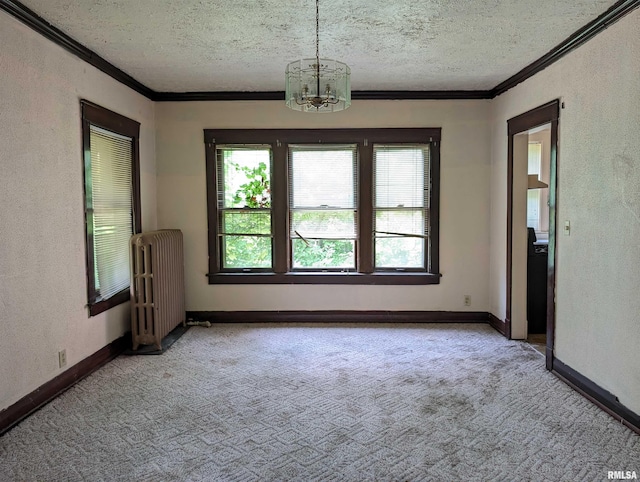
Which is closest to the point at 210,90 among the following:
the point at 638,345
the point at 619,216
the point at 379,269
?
the point at 379,269

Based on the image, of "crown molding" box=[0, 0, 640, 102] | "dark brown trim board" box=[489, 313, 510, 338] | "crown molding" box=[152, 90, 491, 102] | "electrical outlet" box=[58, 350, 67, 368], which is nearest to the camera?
"crown molding" box=[0, 0, 640, 102]

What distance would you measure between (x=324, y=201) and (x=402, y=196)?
0.90 m

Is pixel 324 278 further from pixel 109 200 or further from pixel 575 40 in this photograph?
pixel 575 40

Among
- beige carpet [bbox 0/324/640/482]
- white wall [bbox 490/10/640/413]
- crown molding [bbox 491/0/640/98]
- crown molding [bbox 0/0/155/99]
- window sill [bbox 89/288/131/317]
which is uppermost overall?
crown molding [bbox 0/0/155/99]

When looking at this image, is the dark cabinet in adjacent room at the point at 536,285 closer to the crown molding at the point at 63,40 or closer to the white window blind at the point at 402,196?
the white window blind at the point at 402,196

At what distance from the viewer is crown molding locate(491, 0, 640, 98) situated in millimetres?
2840

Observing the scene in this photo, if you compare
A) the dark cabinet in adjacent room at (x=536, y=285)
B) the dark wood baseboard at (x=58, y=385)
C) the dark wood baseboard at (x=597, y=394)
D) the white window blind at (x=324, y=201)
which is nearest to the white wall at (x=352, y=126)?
the white window blind at (x=324, y=201)

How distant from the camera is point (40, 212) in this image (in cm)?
317

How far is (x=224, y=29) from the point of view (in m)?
3.31

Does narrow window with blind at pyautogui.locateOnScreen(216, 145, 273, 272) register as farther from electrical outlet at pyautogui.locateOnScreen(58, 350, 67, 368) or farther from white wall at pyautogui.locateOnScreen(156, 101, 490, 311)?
electrical outlet at pyautogui.locateOnScreen(58, 350, 67, 368)

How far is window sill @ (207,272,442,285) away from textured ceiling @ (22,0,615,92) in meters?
2.14

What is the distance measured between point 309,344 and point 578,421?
238cm

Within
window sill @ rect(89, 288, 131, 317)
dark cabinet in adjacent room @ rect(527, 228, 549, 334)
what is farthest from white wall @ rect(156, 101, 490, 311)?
window sill @ rect(89, 288, 131, 317)

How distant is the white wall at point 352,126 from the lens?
17.1 feet
